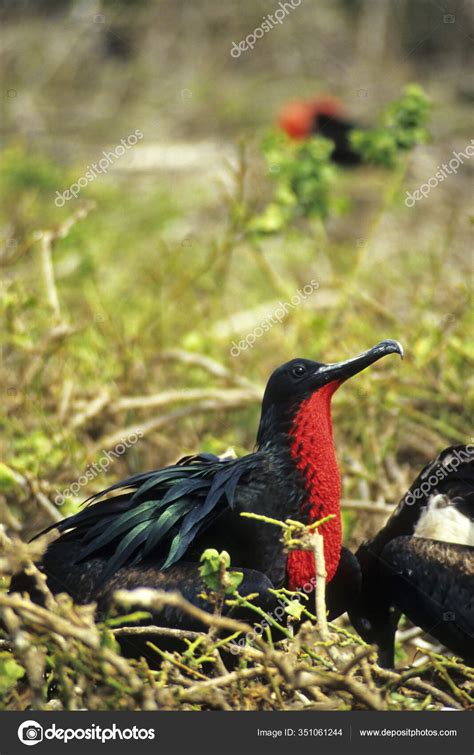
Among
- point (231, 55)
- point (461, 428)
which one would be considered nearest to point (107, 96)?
point (231, 55)

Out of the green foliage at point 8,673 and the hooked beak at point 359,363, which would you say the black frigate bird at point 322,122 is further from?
the green foliage at point 8,673

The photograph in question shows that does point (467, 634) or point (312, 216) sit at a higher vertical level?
point (312, 216)

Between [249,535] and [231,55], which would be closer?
[249,535]

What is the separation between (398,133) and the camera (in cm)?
390

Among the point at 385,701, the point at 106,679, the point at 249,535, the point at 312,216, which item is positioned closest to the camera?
the point at 106,679

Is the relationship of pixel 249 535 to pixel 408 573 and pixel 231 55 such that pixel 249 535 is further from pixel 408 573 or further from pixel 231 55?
pixel 231 55

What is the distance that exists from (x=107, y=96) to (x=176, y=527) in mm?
7204

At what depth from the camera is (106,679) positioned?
193cm

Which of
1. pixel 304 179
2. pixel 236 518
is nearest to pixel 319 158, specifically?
pixel 304 179

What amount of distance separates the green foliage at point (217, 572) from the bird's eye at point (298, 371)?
61 centimetres

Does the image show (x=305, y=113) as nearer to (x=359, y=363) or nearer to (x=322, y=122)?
(x=322, y=122)

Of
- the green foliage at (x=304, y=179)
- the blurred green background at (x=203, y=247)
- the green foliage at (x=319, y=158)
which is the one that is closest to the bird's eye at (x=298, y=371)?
the blurred green background at (x=203, y=247)
